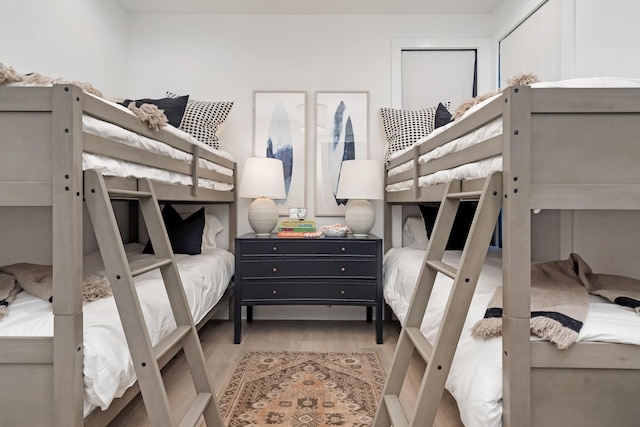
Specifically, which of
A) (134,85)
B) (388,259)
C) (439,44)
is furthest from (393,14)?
(134,85)

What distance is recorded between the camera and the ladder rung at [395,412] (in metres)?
1.32

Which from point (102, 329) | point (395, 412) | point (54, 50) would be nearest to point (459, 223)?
point (395, 412)

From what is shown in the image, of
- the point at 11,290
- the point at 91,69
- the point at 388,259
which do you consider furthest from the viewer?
the point at 388,259

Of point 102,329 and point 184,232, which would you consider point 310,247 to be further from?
point 102,329

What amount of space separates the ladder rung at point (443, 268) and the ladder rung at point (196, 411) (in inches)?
39.7

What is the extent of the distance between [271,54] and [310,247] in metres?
1.73

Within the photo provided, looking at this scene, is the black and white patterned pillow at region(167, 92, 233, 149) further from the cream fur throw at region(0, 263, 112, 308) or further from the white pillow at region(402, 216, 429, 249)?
the white pillow at region(402, 216, 429, 249)

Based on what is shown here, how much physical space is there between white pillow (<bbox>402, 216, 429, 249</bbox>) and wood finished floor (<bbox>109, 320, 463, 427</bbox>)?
26.9 inches

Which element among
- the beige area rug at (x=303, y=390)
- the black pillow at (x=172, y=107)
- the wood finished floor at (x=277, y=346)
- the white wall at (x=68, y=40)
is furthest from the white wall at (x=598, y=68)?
the white wall at (x=68, y=40)

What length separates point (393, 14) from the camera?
10.7 feet

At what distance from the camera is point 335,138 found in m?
3.30

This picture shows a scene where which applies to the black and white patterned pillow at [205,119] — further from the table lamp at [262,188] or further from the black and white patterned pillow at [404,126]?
the black and white patterned pillow at [404,126]

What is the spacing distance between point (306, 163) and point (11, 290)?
7.38ft

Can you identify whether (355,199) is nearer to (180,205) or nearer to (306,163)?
(306,163)
